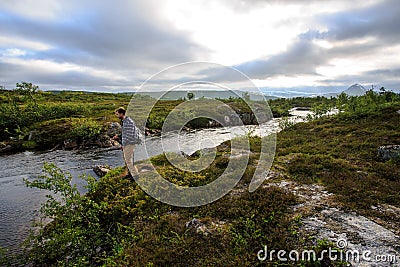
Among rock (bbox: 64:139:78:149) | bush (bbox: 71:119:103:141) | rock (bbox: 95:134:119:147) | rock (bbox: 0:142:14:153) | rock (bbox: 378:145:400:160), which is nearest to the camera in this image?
rock (bbox: 378:145:400:160)

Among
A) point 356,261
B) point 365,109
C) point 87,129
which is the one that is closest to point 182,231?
point 356,261

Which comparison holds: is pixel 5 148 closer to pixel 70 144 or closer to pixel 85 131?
pixel 70 144

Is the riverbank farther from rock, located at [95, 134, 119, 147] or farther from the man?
rock, located at [95, 134, 119, 147]

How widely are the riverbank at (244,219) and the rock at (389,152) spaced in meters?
0.35

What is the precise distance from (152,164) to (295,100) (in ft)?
311

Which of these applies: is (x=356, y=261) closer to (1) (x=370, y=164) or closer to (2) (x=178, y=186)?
(2) (x=178, y=186)

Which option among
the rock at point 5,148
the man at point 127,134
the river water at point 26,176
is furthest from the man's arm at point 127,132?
the rock at point 5,148

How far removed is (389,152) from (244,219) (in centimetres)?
844

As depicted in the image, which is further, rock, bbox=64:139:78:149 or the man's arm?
rock, bbox=64:139:78:149

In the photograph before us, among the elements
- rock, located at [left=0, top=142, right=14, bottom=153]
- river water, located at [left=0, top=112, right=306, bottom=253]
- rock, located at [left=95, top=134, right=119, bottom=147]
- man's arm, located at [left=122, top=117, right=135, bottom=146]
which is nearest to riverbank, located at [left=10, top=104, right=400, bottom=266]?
man's arm, located at [left=122, top=117, right=135, bottom=146]

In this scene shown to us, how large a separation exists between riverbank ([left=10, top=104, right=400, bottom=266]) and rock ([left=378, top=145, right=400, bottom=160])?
0.35 m

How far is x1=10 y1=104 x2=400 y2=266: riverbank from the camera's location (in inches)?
233

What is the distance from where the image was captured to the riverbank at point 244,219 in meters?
5.91

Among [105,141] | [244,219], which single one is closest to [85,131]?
[105,141]
